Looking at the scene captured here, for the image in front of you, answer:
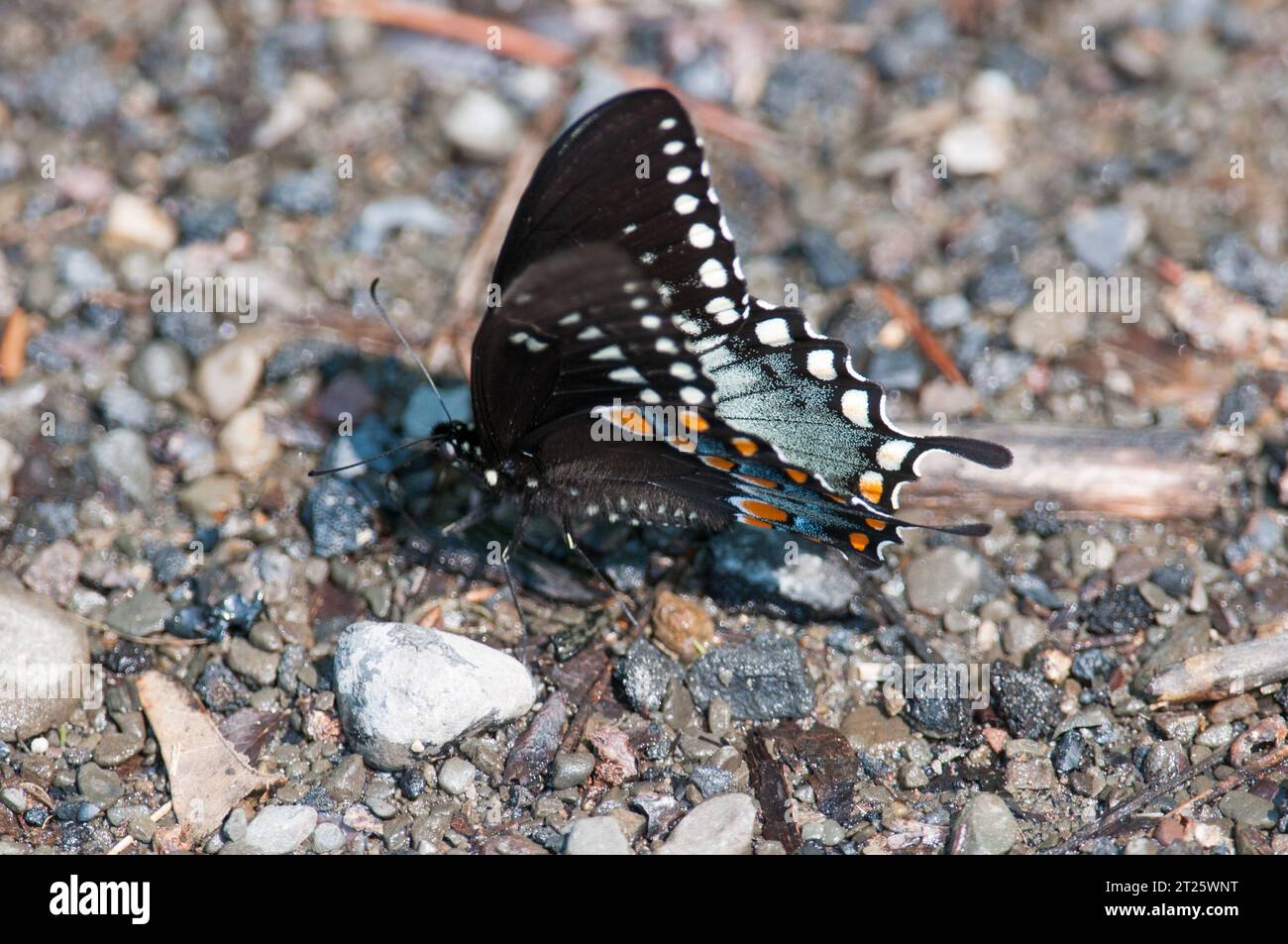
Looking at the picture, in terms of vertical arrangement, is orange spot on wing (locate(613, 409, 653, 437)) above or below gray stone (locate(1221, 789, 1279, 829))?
above

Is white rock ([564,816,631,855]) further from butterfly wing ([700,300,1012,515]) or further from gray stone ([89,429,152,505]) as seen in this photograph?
gray stone ([89,429,152,505])

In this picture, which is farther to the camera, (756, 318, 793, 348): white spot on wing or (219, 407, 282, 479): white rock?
(219, 407, 282, 479): white rock

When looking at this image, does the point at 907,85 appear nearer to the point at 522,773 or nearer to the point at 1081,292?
the point at 1081,292

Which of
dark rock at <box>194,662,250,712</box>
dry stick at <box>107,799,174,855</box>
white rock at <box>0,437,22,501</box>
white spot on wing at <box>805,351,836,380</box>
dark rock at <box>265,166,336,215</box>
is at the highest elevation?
dark rock at <box>265,166,336,215</box>

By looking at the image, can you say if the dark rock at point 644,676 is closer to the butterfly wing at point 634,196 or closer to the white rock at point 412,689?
the white rock at point 412,689

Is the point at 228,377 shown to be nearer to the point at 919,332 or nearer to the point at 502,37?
the point at 502,37

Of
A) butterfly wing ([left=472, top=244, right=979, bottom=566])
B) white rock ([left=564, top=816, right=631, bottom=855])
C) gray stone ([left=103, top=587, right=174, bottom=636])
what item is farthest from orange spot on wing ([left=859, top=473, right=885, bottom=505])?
gray stone ([left=103, top=587, right=174, bottom=636])
